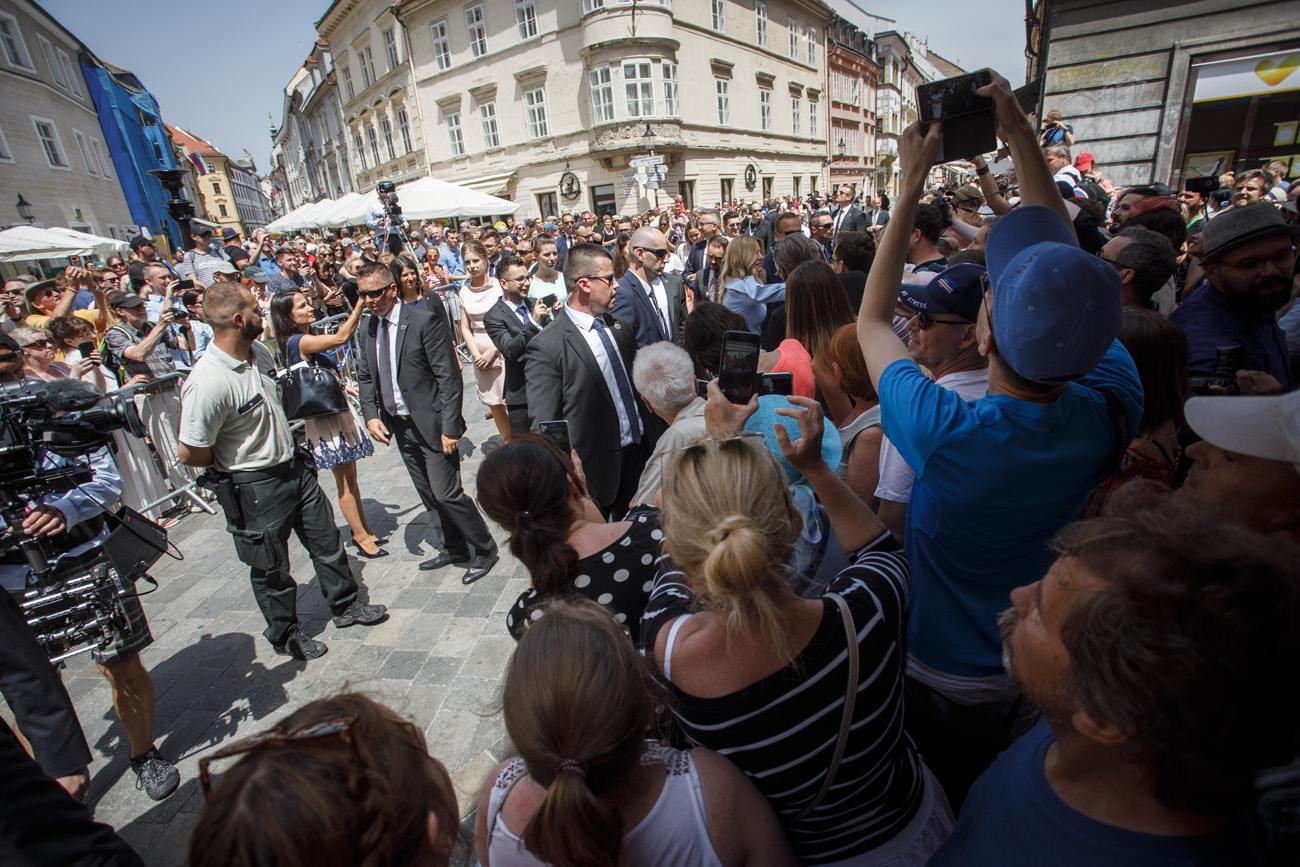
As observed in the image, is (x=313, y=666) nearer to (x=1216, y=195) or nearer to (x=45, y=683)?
(x=45, y=683)

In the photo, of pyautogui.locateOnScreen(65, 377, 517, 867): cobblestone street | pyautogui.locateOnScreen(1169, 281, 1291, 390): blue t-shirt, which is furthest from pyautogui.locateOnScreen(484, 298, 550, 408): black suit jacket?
pyautogui.locateOnScreen(1169, 281, 1291, 390): blue t-shirt

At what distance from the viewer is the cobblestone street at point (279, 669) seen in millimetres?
2621

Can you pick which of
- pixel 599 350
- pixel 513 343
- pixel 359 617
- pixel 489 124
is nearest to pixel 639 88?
pixel 489 124

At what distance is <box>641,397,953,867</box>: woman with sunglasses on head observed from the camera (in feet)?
3.59

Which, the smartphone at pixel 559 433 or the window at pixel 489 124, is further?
the window at pixel 489 124

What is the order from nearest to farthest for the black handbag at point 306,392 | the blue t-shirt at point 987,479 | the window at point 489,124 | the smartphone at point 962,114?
the blue t-shirt at point 987,479 → the smartphone at point 962,114 → the black handbag at point 306,392 → the window at point 489,124

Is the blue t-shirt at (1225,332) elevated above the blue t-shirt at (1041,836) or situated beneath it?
elevated above

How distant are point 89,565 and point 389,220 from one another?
29.9 ft

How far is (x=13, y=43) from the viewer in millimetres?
19453

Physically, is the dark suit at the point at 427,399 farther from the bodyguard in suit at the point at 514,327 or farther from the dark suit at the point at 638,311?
the dark suit at the point at 638,311

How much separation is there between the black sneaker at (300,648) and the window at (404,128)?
3295 cm

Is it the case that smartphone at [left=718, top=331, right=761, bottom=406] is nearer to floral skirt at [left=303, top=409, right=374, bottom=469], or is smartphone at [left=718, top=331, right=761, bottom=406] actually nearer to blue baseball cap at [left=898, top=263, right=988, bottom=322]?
blue baseball cap at [left=898, top=263, right=988, bottom=322]

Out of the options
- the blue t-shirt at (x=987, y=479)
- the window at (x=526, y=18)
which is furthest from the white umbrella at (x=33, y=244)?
the window at (x=526, y=18)

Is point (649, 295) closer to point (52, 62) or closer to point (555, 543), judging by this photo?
point (555, 543)
